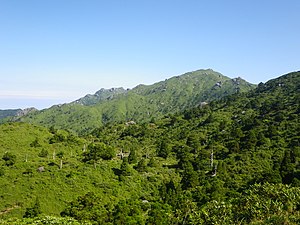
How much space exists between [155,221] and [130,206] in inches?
234

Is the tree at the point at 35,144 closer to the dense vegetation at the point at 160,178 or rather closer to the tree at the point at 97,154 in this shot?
the dense vegetation at the point at 160,178

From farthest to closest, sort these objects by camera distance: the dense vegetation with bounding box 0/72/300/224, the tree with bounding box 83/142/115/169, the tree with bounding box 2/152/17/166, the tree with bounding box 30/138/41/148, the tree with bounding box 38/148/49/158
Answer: the tree with bounding box 30/138/41/148 < the tree with bounding box 38/148/49/158 < the tree with bounding box 83/142/115/169 < the tree with bounding box 2/152/17/166 < the dense vegetation with bounding box 0/72/300/224

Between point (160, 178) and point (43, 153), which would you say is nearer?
point (160, 178)

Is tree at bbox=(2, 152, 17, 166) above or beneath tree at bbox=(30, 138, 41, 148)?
beneath

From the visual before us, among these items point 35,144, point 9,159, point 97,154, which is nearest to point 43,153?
point 35,144

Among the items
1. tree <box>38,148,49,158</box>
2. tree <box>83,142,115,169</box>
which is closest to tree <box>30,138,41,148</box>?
tree <box>38,148,49,158</box>

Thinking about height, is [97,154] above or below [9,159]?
below

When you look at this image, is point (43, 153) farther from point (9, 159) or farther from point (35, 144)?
point (9, 159)

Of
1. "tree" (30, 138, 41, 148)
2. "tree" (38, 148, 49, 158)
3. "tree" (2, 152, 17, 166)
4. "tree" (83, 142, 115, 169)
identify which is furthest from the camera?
"tree" (30, 138, 41, 148)

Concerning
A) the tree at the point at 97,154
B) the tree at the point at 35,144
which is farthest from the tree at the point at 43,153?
the tree at the point at 97,154

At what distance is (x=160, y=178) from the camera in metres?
88.3

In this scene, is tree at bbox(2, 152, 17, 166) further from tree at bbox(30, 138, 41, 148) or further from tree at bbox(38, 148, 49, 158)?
tree at bbox(30, 138, 41, 148)

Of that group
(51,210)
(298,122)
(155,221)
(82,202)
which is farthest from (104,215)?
(298,122)

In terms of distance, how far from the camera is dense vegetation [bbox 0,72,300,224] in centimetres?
3384
